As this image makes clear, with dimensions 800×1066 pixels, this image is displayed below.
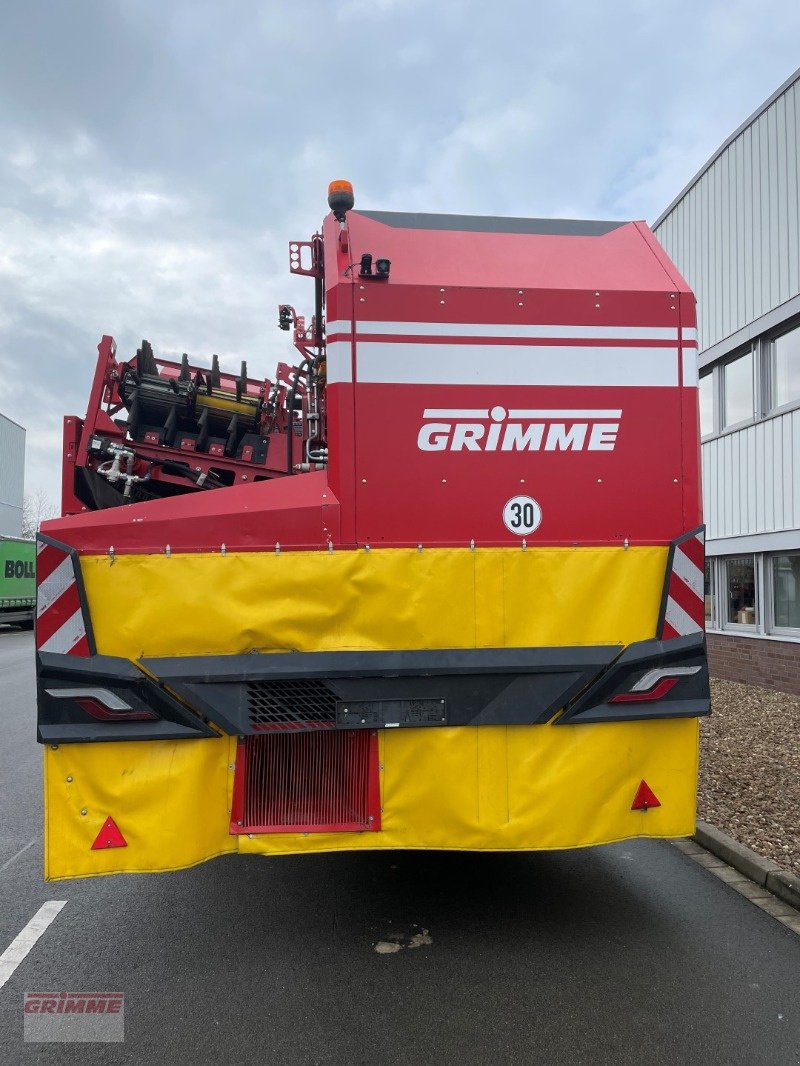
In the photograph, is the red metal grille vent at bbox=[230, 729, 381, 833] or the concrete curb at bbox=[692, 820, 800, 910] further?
the concrete curb at bbox=[692, 820, 800, 910]

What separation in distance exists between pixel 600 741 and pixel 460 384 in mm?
1600

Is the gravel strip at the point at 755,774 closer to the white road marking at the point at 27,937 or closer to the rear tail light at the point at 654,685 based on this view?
the rear tail light at the point at 654,685

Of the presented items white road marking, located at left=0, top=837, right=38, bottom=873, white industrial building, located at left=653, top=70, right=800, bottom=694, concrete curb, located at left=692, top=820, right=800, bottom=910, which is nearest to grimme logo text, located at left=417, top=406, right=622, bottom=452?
concrete curb, located at left=692, top=820, right=800, bottom=910

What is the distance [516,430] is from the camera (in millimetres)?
3412

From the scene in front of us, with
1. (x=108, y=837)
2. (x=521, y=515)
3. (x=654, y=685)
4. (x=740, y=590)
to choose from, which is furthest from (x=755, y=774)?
(x=740, y=590)

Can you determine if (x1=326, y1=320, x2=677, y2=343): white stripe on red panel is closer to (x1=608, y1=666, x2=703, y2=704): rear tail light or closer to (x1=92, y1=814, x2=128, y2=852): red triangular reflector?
(x1=608, y1=666, x2=703, y2=704): rear tail light

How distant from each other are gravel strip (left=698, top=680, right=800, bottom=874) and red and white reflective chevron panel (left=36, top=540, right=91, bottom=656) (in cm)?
377

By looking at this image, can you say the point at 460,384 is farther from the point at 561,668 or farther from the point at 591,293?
the point at 561,668

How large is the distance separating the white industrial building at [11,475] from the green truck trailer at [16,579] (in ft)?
92.7

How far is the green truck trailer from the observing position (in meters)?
26.0

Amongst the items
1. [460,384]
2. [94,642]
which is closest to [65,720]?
[94,642]

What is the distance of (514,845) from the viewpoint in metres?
3.32

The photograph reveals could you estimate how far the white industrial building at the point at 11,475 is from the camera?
55062 mm

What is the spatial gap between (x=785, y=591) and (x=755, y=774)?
5.12 metres
